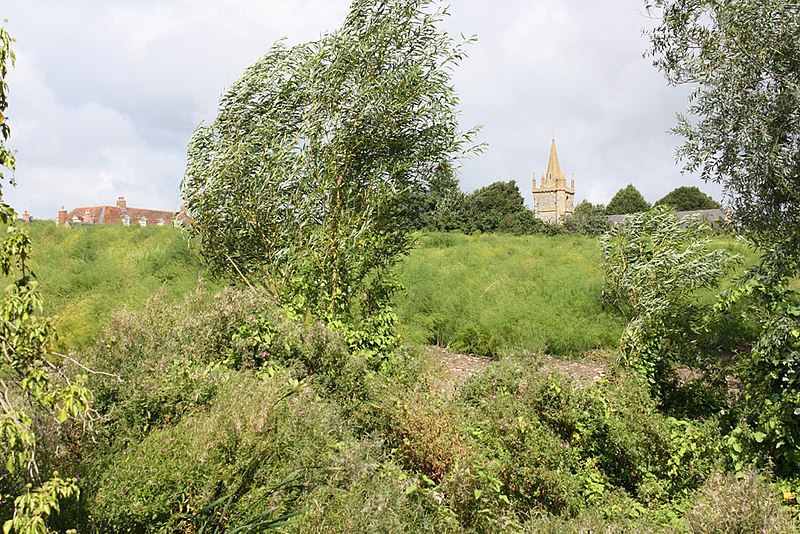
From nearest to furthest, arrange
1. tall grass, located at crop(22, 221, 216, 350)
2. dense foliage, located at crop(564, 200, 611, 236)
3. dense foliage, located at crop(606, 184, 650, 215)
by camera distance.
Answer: tall grass, located at crop(22, 221, 216, 350) < dense foliage, located at crop(564, 200, 611, 236) < dense foliage, located at crop(606, 184, 650, 215)

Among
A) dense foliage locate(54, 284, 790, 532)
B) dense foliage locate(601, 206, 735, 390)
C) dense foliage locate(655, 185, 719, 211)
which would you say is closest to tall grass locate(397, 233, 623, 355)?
dense foliage locate(601, 206, 735, 390)

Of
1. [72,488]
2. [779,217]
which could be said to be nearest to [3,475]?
[72,488]

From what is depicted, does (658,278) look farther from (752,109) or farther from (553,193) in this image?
(553,193)

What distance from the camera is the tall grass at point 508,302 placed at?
10227mm

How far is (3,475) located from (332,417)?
6.96ft

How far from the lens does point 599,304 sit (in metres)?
11.0

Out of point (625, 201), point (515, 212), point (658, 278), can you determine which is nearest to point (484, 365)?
point (658, 278)

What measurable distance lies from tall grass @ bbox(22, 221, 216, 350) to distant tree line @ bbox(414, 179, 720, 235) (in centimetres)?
631

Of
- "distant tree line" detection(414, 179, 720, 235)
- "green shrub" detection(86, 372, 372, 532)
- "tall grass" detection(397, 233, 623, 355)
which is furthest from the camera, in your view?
"distant tree line" detection(414, 179, 720, 235)

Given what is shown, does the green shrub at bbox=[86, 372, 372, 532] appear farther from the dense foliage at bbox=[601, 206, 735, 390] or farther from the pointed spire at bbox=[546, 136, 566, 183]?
the pointed spire at bbox=[546, 136, 566, 183]

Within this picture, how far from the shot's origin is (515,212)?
120 ft

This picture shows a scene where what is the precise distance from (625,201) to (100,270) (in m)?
39.9

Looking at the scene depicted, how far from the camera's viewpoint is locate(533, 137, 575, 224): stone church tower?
67.3 meters

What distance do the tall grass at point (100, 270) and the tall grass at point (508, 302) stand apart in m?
4.21
